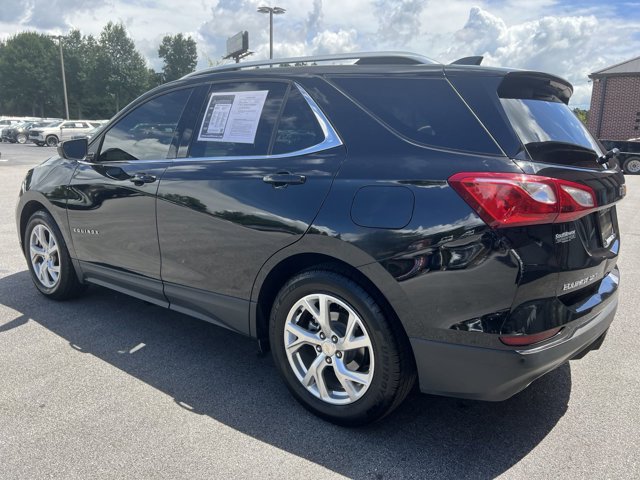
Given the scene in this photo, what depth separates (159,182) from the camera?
10.9ft

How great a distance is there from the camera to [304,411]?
2.82m

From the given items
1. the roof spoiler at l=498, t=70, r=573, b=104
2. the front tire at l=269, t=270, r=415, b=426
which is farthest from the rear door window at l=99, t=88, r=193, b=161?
the roof spoiler at l=498, t=70, r=573, b=104

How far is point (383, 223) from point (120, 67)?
78376 mm

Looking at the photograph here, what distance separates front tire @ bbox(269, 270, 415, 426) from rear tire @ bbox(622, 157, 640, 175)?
22.0 meters

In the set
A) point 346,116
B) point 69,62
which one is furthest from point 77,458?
point 69,62

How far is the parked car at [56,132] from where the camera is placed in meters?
33.6

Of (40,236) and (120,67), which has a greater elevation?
(120,67)

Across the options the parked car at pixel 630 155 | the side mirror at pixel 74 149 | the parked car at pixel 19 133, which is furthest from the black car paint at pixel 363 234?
the parked car at pixel 19 133

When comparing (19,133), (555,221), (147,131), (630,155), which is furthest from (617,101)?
(19,133)

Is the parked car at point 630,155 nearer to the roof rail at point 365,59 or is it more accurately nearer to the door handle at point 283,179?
the roof rail at point 365,59

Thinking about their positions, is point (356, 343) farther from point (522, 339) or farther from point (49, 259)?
point (49, 259)

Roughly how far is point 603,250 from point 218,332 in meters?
2.62

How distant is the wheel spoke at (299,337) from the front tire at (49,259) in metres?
2.41

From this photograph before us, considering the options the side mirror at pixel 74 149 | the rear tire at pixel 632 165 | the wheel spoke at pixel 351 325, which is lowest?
the rear tire at pixel 632 165
